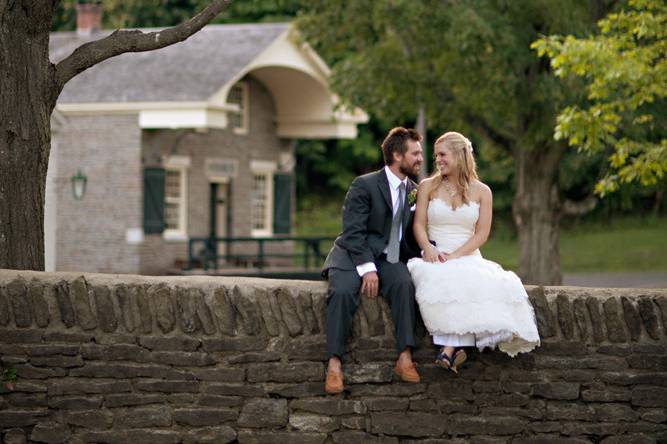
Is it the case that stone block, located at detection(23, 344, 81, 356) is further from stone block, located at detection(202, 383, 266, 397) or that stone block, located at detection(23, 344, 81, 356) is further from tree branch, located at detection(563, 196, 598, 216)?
tree branch, located at detection(563, 196, 598, 216)

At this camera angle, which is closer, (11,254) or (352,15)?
(11,254)

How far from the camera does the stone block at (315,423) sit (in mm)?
8523

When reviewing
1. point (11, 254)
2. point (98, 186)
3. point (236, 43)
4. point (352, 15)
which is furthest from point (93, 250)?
point (11, 254)

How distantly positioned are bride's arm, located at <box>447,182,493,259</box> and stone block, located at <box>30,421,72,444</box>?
261 cm

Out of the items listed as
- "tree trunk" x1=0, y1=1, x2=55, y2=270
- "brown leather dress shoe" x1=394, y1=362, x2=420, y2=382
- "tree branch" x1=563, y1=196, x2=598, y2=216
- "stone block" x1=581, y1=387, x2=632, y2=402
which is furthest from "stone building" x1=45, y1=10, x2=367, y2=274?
"stone block" x1=581, y1=387, x2=632, y2=402

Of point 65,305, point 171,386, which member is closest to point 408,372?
point 171,386

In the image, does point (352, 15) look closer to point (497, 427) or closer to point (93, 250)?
point (93, 250)

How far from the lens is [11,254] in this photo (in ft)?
32.4

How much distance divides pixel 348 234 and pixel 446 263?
0.63 meters

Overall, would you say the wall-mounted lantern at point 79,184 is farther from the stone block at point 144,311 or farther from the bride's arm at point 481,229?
the bride's arm at point 481,229

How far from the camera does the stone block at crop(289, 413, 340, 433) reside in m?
8.52

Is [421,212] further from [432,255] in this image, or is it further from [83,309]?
[83,309]

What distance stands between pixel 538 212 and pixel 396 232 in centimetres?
2020

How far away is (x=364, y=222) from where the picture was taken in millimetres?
8820
